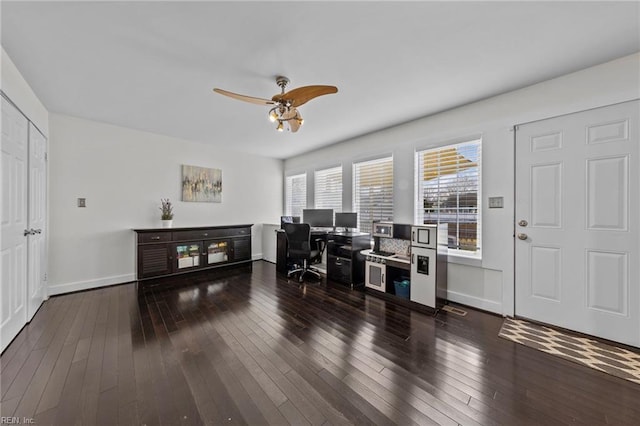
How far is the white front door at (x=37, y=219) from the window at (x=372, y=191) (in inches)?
169

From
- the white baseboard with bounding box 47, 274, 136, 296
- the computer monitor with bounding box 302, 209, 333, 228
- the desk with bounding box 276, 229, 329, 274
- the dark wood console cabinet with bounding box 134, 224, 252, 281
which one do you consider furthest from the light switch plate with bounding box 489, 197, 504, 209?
the white baseboard with bounding box 47, 274, 136, 296

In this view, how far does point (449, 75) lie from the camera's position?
2.37 m

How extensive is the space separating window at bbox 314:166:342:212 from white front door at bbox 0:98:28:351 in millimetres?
4140

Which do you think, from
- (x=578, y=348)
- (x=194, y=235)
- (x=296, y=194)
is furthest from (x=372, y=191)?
(x=194, y=235)

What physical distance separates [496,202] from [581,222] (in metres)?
0.72

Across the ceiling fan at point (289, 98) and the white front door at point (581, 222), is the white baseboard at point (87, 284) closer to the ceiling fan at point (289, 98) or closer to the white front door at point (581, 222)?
the ceiling fan at point (289, 98)

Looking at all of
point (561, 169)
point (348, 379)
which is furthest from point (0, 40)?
point (561, 169)

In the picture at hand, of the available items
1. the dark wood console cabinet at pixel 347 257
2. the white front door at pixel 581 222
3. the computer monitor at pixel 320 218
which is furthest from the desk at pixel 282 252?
the white front door at pixel 581 222

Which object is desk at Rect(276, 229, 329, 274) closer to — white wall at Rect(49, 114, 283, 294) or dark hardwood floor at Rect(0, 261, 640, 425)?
white wall at Rect(49, 114, 283, 294)

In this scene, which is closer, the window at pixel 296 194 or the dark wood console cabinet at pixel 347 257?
the dark wood console cabinet at pixel 347 257

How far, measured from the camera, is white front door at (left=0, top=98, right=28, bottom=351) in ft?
6.68

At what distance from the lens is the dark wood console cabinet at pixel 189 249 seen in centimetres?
394

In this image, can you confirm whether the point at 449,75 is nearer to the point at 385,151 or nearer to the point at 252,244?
the point at 385,151

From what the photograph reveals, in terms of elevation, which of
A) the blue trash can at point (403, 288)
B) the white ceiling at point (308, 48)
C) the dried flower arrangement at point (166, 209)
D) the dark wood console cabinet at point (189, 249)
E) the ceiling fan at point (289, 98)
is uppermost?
the white ceiling at point (308, 48)
